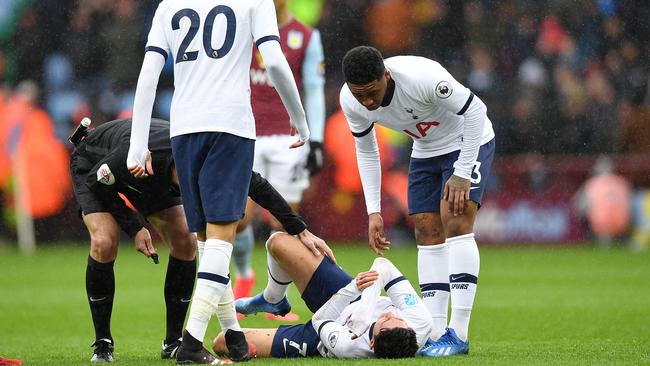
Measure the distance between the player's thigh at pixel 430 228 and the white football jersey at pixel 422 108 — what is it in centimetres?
39

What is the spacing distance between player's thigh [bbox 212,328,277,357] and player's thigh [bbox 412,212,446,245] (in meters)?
1.26

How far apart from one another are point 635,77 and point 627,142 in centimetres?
128

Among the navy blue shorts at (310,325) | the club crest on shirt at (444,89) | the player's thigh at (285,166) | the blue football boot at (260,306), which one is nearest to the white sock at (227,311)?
the navy blue shorts at (310,325)

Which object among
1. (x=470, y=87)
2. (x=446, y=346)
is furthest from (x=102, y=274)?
(x=470, y=87)

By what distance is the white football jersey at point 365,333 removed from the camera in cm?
636

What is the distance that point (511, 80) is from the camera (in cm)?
1862

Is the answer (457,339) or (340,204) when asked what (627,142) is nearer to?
(340,204)

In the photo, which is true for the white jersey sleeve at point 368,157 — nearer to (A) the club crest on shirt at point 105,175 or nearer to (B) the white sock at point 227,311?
(B) the white sock at point 227,311

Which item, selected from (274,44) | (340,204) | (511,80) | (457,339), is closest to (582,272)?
(340,204)

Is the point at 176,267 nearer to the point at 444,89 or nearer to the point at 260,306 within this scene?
the point at 260,306

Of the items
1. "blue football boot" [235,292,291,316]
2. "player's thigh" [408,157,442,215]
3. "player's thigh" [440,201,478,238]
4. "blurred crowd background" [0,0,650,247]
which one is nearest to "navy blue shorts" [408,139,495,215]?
"player's thigh" [408,157,442,215]

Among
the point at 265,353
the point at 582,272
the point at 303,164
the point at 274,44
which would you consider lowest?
the point at 582,272

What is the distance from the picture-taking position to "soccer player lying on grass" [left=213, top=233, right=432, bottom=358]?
6.29m

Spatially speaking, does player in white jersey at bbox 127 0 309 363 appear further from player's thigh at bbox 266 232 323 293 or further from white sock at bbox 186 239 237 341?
player's thigh at bbox 266 232 323 293
